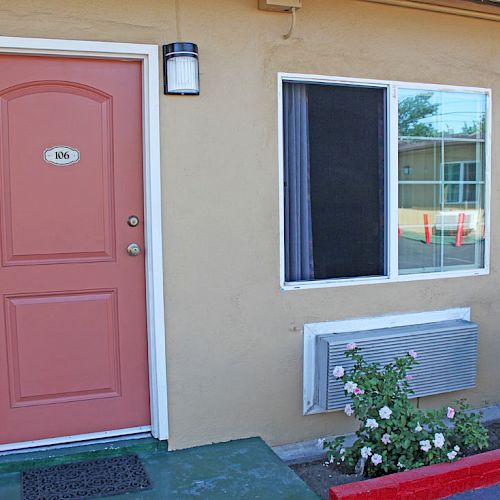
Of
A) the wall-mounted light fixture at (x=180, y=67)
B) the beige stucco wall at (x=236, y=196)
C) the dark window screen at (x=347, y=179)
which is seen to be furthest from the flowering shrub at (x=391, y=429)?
the wall-mounted light fixture at (x=180, y=67)

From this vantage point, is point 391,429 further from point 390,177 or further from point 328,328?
point 390,177

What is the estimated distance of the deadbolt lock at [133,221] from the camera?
11.7 ft

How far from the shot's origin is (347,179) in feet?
13.4

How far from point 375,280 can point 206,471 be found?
5.32ft

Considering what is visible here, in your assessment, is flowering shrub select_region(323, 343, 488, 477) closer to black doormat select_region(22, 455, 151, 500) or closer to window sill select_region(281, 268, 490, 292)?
window sill select_region(281, 268, 490, 292)

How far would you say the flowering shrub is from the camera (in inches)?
132

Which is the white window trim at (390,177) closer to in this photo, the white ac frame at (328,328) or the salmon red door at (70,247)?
the white ac frame at (328,328)

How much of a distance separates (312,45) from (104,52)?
127 centimetres

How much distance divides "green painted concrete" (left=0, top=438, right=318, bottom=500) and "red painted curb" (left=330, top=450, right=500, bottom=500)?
0.23 metres

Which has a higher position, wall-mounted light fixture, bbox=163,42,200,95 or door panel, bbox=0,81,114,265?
wall-mounted light fixture, bbox=163,42,200,95

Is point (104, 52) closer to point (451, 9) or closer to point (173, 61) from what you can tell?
point (173, 61)

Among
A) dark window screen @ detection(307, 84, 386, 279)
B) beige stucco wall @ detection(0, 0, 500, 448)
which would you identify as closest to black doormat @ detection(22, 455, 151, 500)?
beige stucco wall @ detection(0, 0, 500, 448)

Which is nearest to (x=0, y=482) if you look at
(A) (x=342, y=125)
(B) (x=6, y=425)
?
(B) (x=6, y=425)

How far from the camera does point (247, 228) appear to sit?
3.75 m
